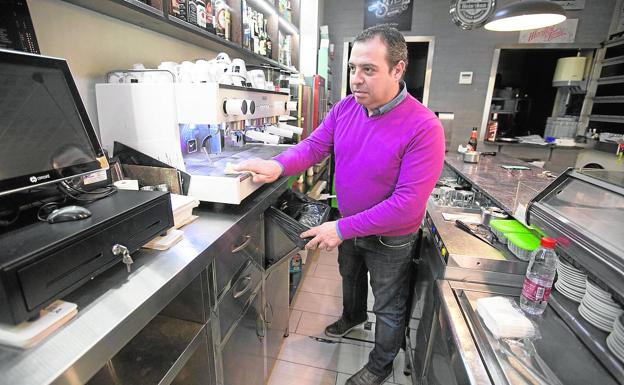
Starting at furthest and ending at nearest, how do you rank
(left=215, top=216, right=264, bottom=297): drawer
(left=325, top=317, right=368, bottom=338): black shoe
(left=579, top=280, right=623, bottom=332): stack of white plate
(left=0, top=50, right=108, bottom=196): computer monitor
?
(left=325, top=317, right=368, bottom=338): black shoe, (left=215, top=216, right=264, bottom=297): drawer, (left=579, top=280, right=623, bottom=332): stack of white plate, (left=0, top=50, right=108, bottom=196): computer monitor

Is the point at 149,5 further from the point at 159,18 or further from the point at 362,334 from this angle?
the point at 362,334

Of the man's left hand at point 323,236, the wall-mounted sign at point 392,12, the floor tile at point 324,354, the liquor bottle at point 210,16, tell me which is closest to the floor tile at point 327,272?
the floor tile at point 324,354

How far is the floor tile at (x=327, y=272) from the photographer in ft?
8.66

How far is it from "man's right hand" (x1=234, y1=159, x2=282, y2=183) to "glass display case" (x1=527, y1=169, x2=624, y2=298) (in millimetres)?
911

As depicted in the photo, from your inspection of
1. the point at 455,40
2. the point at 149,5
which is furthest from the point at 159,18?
the point at 455,40

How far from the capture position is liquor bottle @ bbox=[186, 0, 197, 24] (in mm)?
1449

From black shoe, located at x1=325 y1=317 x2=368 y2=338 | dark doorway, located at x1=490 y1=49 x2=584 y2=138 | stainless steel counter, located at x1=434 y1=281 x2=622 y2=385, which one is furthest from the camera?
dark doorway, located at x1=490 y1=49 x2=584 y2=138

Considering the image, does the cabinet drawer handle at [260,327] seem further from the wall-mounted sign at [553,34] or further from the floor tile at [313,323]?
the wall-mounted sign at [553,34]

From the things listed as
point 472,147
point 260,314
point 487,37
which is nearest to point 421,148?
point 260,314

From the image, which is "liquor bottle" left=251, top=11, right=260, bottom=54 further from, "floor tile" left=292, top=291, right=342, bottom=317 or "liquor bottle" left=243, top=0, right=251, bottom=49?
"floor tile" left=292, top=291, right=342, bottom=317

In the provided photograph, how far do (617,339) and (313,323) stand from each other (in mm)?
1571

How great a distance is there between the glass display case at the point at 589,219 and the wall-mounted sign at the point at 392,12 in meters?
4.31

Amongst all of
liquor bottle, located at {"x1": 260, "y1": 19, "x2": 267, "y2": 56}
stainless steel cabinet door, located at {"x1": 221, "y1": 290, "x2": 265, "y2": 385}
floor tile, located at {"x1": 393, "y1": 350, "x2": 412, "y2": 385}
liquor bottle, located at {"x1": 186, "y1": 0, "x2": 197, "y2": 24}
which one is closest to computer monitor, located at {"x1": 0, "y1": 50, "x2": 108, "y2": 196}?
stainless steel cabinet door, located at {"x1": 221, "y1": 290, "x2": 265, "y2": 385}

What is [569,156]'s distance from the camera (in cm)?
455
